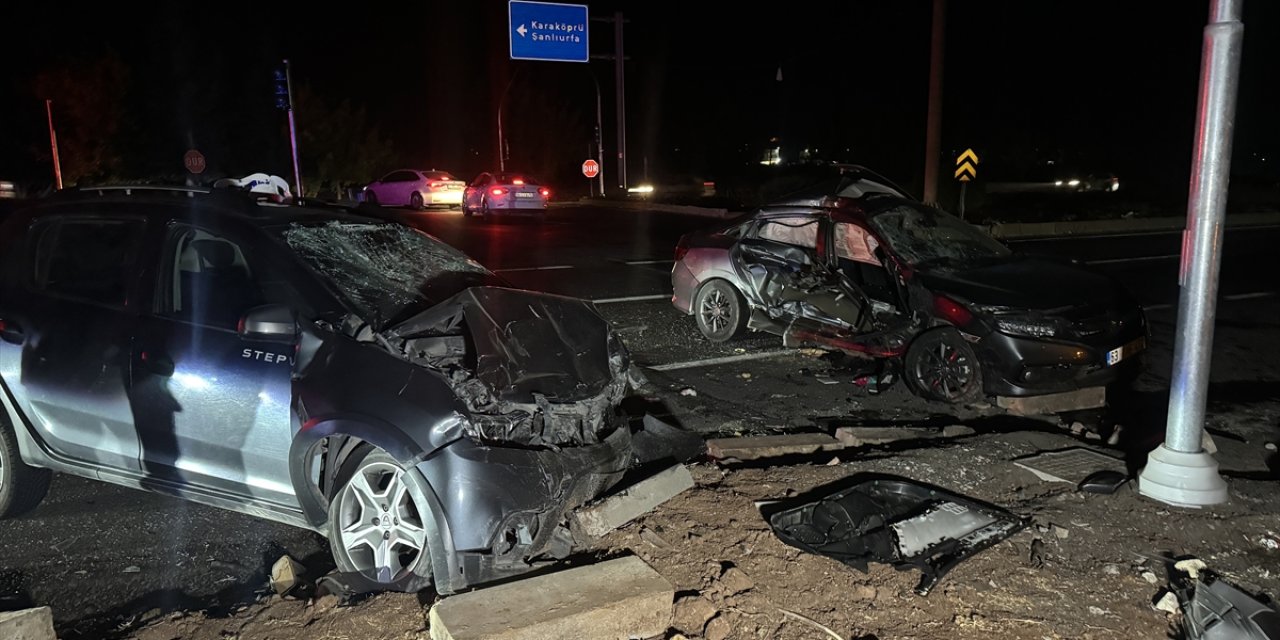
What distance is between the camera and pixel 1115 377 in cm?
662

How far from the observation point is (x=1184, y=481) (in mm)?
4555

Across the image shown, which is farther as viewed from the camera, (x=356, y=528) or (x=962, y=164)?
(x=962, y=164)

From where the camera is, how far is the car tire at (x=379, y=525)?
362 cm

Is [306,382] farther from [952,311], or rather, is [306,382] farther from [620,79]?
[620,79]

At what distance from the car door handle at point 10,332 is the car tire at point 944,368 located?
5963 millimetres

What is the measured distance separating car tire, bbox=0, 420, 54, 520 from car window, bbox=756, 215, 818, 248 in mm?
6256

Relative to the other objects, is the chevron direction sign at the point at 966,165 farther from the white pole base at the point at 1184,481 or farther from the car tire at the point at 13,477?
the car tire at the point at 13,477

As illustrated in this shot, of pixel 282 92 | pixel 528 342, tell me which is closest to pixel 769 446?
→ pixel 528 342

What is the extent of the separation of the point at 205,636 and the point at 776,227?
6543mm

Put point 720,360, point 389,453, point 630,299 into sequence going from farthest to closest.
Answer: point 630,299
point 720,360
point 389,453

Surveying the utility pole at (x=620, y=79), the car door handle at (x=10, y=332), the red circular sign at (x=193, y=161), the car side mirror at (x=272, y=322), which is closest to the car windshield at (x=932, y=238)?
the car side mirror at (x=272, y=322)

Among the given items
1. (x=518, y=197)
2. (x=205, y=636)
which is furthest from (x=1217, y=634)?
(x=518, y=197)

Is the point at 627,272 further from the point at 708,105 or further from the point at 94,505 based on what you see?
the point at 708,105

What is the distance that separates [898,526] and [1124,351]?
3605mm
